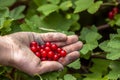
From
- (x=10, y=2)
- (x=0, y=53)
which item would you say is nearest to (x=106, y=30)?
(x=10, y=2)

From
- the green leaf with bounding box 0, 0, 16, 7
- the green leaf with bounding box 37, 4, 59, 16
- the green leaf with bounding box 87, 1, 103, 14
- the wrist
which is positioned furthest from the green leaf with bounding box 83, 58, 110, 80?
the green leaf with bounding box 0, 0, 16, 7

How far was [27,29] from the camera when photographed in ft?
7.93

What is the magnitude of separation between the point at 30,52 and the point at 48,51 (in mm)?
119

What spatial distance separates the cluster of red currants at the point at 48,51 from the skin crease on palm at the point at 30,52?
0.12ft

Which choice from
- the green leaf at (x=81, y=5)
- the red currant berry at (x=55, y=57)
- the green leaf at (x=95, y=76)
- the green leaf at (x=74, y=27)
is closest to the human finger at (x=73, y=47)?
the red currant berry at (x=55, y=57)

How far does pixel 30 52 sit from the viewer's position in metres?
2.10

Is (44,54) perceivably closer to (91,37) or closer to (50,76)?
(50,76)

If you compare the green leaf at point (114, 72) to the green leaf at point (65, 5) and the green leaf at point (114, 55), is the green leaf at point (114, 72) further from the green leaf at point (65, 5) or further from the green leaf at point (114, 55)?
the green leaf at point (65, 5)

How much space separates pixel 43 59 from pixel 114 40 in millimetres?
471

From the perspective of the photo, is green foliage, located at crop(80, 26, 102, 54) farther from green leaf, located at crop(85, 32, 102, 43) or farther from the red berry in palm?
the red berry in palm

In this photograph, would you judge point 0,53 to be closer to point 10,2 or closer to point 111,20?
point 10,2

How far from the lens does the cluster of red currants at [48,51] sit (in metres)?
2.13

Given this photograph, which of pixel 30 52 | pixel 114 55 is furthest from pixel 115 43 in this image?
pixel 30 52

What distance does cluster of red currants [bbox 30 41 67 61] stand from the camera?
2.13 meters
